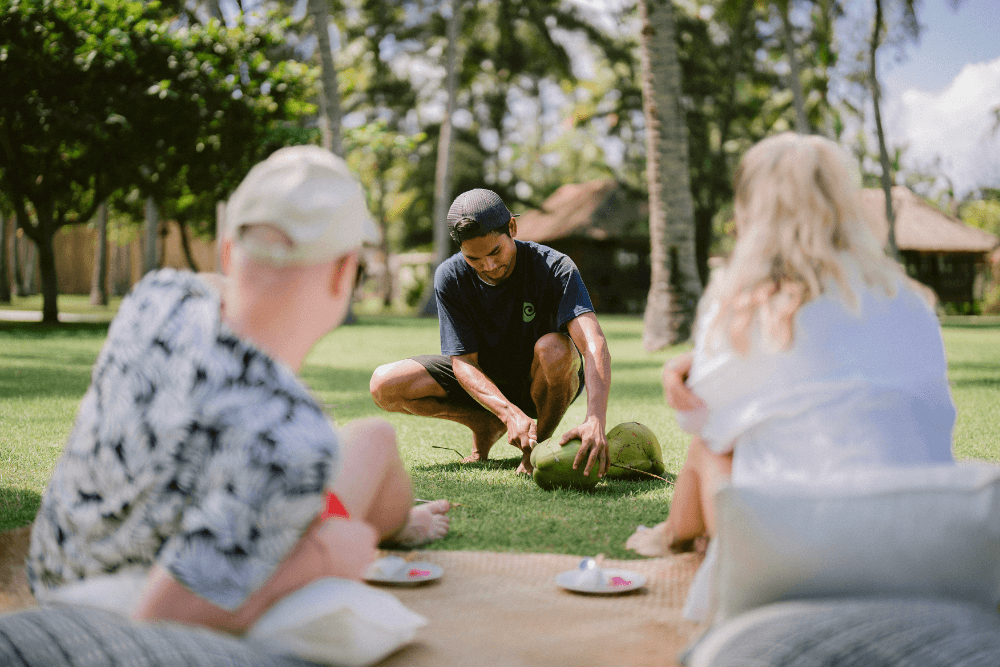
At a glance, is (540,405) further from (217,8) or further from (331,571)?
(217,8)

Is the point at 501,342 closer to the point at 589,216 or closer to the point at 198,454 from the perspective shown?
the point at 198,454

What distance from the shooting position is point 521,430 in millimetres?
3926

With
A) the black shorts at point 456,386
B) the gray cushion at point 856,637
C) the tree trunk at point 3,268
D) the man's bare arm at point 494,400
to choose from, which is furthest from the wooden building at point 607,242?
the gray cushion at point 856,637

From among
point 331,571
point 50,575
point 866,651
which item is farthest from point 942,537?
point 50,575

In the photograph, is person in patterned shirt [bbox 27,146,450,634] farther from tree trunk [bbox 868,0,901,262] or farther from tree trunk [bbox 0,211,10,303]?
tree trunk [bbox 0,211,10,303]

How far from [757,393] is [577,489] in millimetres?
2124

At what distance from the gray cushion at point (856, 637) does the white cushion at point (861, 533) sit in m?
0.05

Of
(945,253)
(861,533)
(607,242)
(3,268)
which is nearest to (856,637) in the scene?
(861,533)

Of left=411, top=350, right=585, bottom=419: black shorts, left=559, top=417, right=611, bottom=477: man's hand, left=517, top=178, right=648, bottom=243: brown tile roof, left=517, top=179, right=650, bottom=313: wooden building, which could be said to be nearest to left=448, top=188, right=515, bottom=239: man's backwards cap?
left=411, top=350, right=585, bottom=419: black shorts

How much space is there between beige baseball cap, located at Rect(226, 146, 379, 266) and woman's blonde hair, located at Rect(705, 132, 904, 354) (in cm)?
92

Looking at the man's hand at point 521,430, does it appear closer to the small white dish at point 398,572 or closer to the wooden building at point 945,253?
the small white dish at point 398,572

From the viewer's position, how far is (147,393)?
63.6 inches

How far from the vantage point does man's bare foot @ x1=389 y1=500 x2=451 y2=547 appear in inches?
120

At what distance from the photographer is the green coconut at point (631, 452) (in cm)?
428
